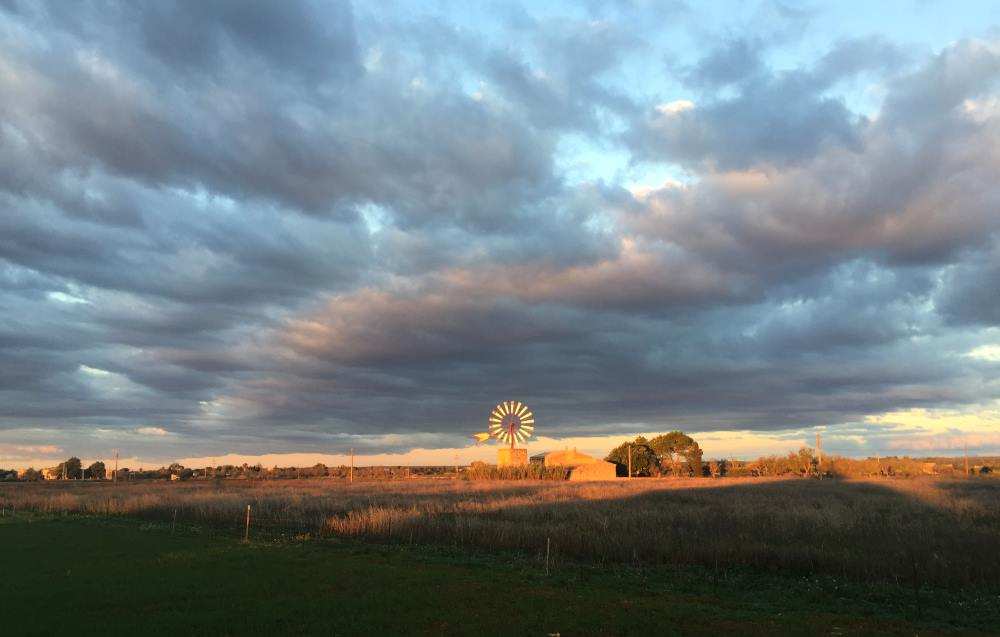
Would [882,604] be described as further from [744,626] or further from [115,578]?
[115,578]

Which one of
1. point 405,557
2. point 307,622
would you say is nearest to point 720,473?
point 405,557

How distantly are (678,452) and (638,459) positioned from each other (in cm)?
973

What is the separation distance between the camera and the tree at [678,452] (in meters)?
123

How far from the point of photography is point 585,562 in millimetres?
23578

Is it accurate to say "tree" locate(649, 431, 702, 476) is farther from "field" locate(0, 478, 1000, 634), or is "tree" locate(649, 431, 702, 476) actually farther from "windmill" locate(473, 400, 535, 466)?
"field" locate(0, 478, 1000, 634)

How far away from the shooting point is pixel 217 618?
563 inches

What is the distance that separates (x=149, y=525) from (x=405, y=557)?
20.4m

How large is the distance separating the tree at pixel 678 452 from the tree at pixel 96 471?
11722 cm

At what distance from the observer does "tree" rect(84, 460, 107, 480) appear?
153875 millimetres

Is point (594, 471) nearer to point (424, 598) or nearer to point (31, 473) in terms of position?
point (424, 598)

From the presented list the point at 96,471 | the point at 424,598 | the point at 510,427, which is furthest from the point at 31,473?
the point at 424,598

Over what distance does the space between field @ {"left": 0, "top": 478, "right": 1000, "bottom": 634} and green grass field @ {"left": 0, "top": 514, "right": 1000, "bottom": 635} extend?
95mm

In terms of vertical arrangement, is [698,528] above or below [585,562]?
above

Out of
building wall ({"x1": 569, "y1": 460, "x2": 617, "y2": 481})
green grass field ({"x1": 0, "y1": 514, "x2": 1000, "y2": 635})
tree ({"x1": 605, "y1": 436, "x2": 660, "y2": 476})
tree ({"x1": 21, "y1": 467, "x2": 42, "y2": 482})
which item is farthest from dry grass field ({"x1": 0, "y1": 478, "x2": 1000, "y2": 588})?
tree ({"x1": 21, "y1": 467, "x2": 42, "y2": 482})
